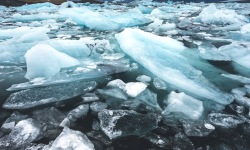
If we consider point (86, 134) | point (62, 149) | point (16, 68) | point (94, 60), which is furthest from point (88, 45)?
point (62, 149)

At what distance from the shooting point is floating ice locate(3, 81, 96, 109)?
5.58 ft

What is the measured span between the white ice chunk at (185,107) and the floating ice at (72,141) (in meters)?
0.63

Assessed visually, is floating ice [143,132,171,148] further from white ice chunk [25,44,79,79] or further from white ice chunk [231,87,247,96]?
white ice chunk [25,44,79,79]

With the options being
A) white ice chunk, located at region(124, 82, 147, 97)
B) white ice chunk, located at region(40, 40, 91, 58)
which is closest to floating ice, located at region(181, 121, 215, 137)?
white ice chunk, located at region(124, 82, 147, 97)

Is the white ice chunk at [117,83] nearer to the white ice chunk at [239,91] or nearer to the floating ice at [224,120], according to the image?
the floating ice at [224,120]

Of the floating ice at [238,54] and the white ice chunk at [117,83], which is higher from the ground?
the floating ice at [238,54]

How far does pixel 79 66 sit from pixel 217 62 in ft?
5.56

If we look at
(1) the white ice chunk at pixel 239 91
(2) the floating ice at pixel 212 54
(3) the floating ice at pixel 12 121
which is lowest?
(3) the floating ice at pixel 12 121

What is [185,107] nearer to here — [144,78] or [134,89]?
[134,89]

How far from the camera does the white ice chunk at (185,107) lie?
162 centimetres

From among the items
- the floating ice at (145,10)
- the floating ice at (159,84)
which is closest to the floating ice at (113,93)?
the floating ice at (159,84)

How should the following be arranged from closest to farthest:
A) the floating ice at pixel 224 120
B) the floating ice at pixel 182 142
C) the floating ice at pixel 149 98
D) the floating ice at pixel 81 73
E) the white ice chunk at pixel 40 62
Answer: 1. the floating ice at pixel 182 142
2. the floating ice at pixel 224 120
3. the floating ice at pixel 149 98
4. the floating ice at pixel 81 73
5. the white ice chunk at pixel 40 62

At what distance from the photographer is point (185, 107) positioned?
1674mm

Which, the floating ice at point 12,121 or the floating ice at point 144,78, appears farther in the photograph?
the floating ice at point 144,78
